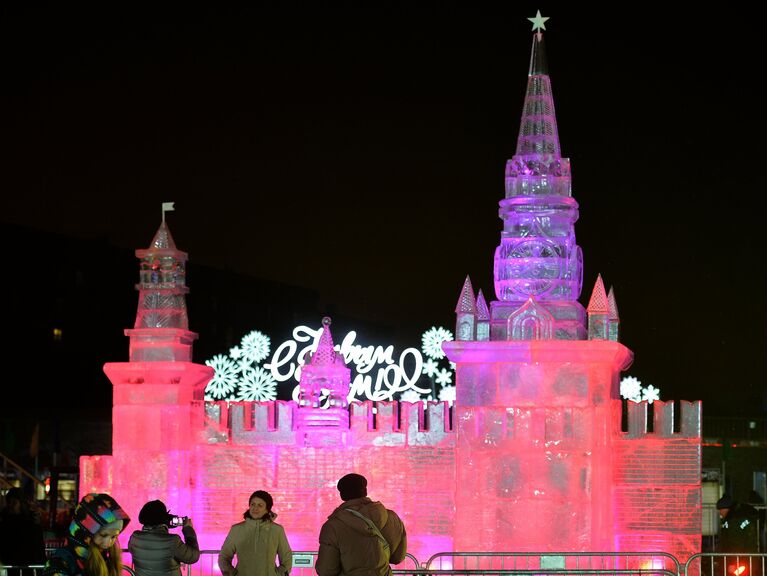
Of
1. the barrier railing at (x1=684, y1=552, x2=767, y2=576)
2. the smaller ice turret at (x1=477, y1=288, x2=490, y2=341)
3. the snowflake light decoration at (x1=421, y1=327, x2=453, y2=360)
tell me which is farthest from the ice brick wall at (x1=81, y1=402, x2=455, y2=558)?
the snowflake light decoration at (x1=421, y1=327, x2=453, y2=360)

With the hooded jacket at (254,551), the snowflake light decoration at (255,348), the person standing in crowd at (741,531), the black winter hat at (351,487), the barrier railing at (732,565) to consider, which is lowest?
the barrier railing at (732,565)

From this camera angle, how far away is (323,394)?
2306cm

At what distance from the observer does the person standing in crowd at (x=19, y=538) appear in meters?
16.9

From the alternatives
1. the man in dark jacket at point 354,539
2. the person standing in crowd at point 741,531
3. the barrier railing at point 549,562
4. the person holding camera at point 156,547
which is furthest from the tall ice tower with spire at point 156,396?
the man in dark jacket at point 354,539

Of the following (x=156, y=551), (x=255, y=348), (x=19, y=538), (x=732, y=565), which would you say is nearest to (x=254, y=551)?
(x=156, y=551)

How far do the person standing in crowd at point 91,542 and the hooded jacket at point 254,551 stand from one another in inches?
55.8

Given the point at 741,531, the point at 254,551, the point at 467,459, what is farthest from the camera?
the point at 467,459

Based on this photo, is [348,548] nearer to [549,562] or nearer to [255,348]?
[549,562]

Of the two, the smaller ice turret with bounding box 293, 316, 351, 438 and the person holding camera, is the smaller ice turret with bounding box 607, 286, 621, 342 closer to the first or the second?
the smaller ice turret with bounding box 293, 316, 351, 438

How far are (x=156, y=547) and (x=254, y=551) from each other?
1.01m

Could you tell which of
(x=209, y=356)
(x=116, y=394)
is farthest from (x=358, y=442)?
(x=209, y=356)

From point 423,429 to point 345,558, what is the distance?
10.6 metres

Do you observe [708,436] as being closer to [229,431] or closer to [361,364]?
[361,364]

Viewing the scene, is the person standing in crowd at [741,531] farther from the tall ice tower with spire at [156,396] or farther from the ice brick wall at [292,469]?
the tall ice tower with spire at [156,396]
